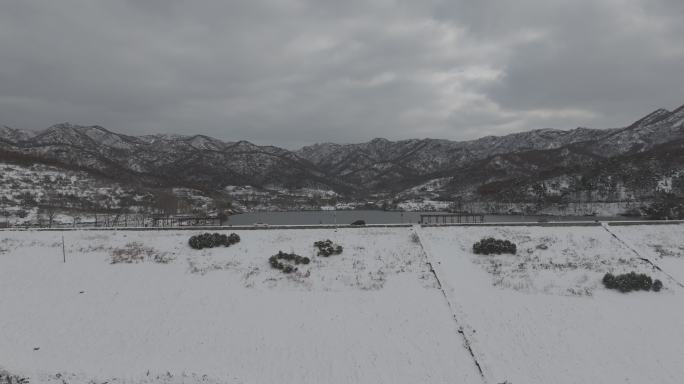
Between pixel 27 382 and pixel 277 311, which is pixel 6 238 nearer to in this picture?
pixel 27 382

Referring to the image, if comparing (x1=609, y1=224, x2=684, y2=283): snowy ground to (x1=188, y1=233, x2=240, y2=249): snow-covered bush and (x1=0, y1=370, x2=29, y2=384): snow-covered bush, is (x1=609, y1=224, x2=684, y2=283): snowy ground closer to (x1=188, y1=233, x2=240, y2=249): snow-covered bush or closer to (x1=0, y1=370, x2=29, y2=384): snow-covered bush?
(x1=188, y1=233, x2=240, y2=249): snow-covered bush

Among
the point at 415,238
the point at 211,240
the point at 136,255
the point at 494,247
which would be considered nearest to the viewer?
the point at 494,247

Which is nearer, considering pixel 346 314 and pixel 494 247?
pixel 346 314

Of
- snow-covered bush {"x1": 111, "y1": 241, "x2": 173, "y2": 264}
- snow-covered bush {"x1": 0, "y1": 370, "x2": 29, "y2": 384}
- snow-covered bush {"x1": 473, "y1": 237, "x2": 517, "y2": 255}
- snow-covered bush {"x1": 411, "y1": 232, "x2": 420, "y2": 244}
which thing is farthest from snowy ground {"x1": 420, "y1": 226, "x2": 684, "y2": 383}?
snow-covered bush {"x1": 111, "y1": 241, "x2": 173, "y2": 264}

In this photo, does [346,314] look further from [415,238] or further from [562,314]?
[415,238]

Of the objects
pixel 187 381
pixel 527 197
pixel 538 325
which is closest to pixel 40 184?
pixel 187 381

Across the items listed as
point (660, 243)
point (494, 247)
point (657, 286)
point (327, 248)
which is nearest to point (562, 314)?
point (657, 286)
